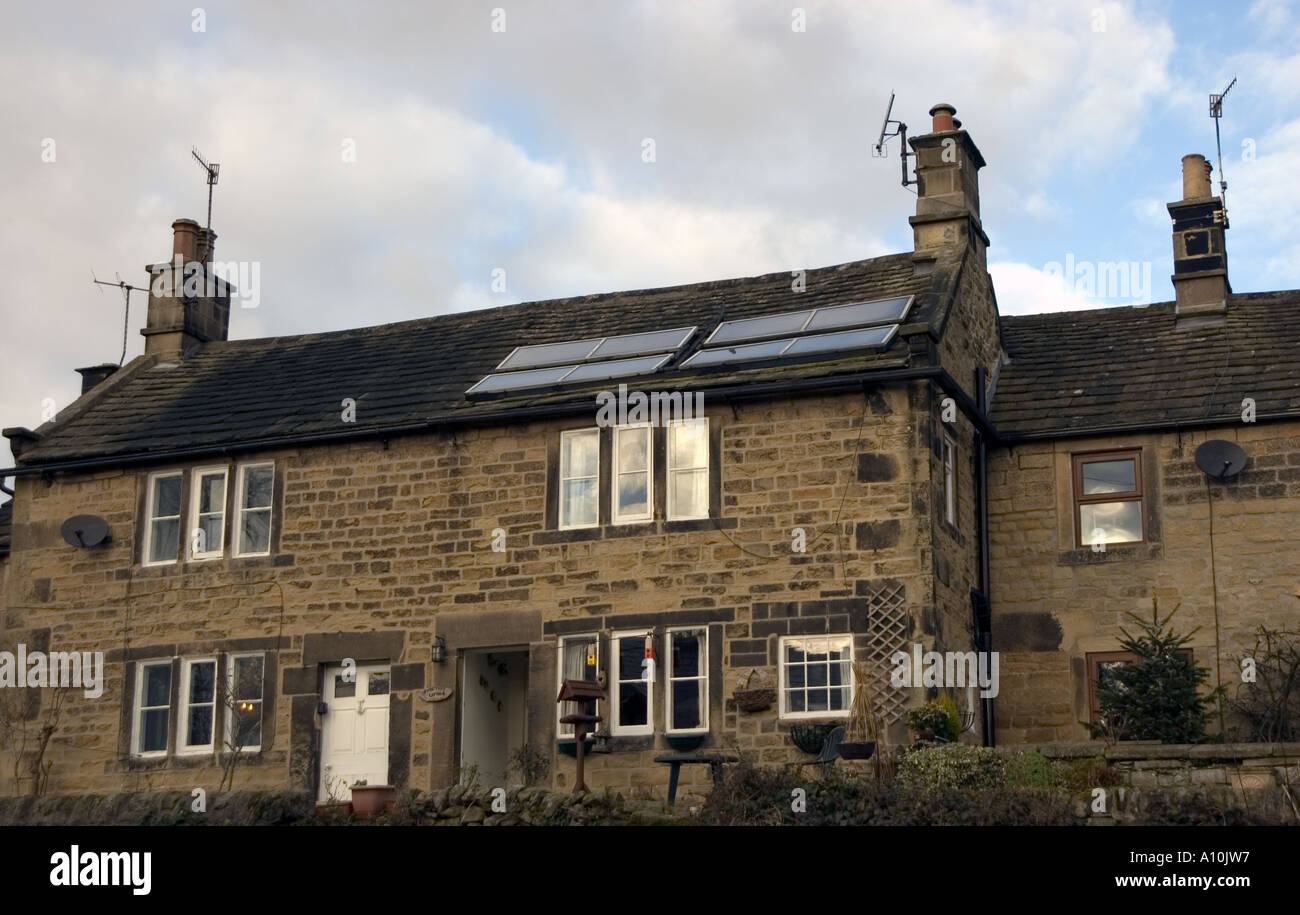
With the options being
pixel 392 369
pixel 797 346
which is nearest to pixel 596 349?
pixel 797 346

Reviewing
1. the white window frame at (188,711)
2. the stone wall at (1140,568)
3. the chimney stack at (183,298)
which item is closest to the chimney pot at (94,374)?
the chimney stack at (183,298)

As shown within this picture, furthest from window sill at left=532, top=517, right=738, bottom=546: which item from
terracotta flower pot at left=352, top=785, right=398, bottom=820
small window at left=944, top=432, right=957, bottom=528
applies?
terracotta flower pot at left=352, top=785, right=398, bottom=820

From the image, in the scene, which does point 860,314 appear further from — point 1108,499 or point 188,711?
point 188,711

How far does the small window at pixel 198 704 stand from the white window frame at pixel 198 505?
4.66 feet

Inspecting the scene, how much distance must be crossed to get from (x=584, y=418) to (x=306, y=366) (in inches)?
245

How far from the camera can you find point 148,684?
72.1 feet

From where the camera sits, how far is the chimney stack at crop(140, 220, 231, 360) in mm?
27078

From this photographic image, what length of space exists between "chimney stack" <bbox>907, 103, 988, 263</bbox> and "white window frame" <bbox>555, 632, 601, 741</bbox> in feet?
23.4

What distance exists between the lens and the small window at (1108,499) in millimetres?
21312

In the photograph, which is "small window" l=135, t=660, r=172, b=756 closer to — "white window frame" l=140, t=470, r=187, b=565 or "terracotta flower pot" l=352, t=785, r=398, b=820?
"white window frame" l=140, t=470, r=187, b=565

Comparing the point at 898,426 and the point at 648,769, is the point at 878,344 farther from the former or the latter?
the point at 648,769
